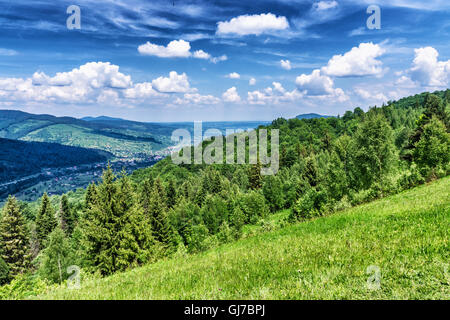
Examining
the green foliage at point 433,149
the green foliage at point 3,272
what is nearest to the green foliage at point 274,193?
the green foliage at point 433,149

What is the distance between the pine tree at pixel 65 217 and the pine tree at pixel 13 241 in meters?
22.6

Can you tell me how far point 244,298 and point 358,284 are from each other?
231 cm

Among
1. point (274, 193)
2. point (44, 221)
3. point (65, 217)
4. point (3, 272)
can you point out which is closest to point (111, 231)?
point (3, 272)

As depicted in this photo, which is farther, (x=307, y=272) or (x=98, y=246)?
(x=98, y=246)

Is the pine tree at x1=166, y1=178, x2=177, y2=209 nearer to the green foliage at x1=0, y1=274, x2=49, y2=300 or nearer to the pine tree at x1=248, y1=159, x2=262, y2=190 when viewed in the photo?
the pine tree at x1=248, y1=159, x2=262, y2=190

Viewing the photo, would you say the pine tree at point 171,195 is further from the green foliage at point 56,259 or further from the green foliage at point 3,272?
the green foliage at point 3,272

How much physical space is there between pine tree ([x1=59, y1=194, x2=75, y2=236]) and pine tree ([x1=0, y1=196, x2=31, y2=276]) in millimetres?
22617

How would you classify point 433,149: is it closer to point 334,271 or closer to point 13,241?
point 334,271

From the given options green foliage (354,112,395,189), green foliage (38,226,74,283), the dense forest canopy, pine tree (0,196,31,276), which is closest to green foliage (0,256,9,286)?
the dense forest canopy

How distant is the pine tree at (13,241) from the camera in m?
57.6
